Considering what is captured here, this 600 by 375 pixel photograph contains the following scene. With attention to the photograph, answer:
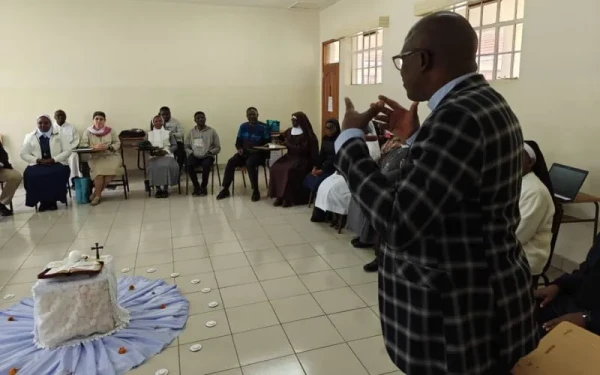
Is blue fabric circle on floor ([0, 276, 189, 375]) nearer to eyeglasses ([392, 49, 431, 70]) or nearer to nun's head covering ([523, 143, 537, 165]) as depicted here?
eyeglasses ([392, 49, 431, 70])

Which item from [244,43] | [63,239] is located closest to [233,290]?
[63,239]

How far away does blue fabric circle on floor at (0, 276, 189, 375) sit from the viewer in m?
2.28

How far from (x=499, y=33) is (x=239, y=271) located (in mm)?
3193

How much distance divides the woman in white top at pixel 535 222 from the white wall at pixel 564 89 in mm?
1209

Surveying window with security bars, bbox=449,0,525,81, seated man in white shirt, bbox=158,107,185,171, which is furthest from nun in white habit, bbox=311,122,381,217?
seated man in white shirt, bbox=158,107,185,171

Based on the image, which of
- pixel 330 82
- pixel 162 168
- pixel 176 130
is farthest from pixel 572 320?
pixel 330 82

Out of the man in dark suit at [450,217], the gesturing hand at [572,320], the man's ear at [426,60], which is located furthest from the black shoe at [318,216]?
the man's ear at [426,60]

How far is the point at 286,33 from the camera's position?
796 centimetres

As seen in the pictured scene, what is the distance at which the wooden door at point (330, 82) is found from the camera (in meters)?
7.59

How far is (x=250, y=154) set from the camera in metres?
6.14

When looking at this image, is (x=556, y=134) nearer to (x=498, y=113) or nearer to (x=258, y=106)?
(x=498, y=113)

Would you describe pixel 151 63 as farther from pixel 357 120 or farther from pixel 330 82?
pixel 357 120

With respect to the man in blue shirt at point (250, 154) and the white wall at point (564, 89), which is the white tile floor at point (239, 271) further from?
the white wall at point (564, 89)

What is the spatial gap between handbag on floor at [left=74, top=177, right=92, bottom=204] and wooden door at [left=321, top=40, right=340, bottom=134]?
4.03 metres
